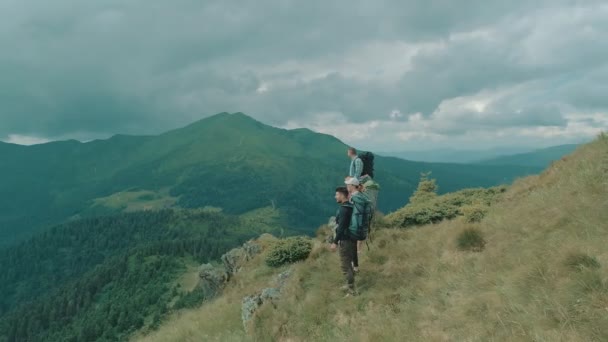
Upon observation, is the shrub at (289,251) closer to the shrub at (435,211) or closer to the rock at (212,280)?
the shrub at (435,211)

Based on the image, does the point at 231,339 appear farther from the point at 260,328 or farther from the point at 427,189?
the point at 427,189

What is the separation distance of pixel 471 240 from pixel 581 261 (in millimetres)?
5008

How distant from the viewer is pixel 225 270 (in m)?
24.0

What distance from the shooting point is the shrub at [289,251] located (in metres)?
18.6

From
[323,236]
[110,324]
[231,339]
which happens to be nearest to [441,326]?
[231,339]

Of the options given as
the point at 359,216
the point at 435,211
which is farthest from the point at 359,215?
the point at 435,211

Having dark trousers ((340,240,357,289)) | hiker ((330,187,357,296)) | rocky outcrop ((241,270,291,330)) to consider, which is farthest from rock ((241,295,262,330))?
dark trousers ((340,240,357,289))

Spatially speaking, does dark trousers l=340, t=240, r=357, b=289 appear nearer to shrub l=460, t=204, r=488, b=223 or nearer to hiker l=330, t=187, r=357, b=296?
hiker l=330, t=187, r=357, b=296

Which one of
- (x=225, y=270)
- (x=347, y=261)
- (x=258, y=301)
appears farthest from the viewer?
(x=225, y=270)

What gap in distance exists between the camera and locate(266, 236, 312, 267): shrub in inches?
733

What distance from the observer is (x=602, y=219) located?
8508 mm

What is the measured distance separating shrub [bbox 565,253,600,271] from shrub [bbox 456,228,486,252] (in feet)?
14.8

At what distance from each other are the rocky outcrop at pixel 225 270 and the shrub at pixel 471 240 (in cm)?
1424

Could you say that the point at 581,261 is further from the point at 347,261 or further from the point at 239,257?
the point at 239,257
